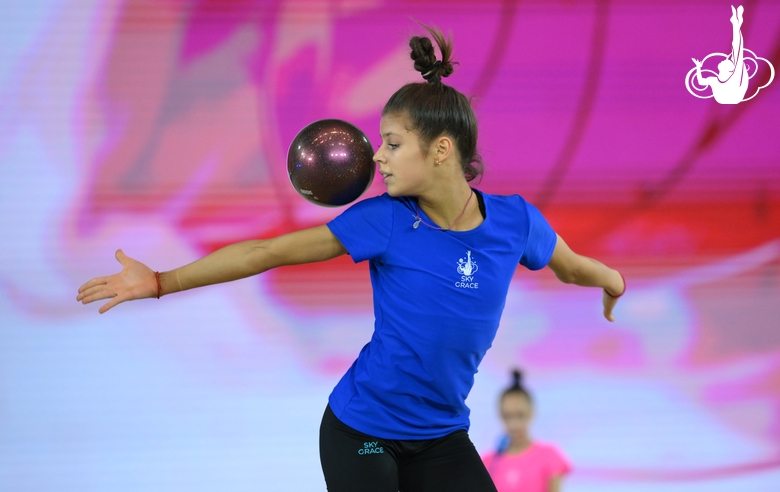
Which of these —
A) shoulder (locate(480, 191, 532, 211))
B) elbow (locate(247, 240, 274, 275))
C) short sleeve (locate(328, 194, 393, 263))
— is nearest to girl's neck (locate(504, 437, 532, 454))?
shoulder (locate(480, 191, 532, 211))

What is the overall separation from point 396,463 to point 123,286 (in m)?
0.72

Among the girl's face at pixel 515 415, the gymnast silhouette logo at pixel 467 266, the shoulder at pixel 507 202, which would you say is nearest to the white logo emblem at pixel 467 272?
the gymnast silhouette logo at pixel 467 266

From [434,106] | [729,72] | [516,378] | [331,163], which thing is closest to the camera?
[434,106]

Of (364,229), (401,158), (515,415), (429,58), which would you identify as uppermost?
(429,58)

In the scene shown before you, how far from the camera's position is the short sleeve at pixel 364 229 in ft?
5.75

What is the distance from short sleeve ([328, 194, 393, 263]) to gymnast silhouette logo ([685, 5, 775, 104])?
2.30m

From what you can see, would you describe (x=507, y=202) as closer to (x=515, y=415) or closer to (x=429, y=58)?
(x=429, y=58)

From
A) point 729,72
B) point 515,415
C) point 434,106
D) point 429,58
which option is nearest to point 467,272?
point 434,106

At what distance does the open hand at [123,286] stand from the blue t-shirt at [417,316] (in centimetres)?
43

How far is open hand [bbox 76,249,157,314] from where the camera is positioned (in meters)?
1.71

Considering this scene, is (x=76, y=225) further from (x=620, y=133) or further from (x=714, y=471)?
(x=714, y=471)

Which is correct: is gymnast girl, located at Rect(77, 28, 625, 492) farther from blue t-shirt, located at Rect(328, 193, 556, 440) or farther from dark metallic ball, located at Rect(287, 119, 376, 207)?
dark metallic ball, located at Rect(287, 119, 376, 207)

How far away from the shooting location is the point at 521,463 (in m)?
3.23

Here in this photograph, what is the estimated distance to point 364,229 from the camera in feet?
5.79
